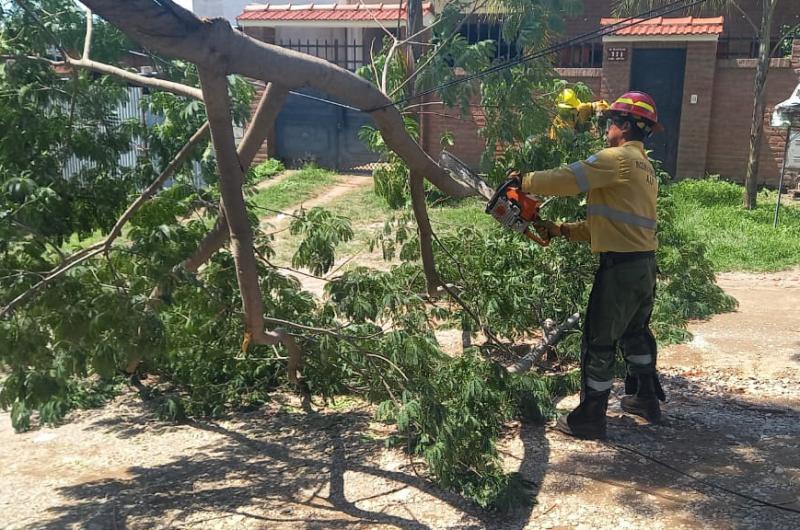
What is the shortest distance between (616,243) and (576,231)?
45cm

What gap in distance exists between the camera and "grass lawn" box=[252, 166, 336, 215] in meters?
13.1

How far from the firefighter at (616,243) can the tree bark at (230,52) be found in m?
0.91

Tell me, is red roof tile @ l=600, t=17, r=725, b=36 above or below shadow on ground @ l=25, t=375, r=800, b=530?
above

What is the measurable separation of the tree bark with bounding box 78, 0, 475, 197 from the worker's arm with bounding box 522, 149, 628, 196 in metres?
0.92

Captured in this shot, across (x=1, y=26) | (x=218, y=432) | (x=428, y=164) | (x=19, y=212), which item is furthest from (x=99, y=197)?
(x=428, y=164)

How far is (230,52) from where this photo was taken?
3619 mm

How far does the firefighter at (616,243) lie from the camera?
4.61 m

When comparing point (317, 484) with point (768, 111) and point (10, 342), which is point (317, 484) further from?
point (768, 111)

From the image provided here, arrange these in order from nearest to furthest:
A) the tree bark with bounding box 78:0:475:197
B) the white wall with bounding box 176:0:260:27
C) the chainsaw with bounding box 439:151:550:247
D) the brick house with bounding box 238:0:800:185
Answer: the tree bark with bounding box 78:0:475:197
the chainsaw with bounding box 439:151:550:247
the brick house with bounding box 238:0:800:185
the white wall with bounding box 176:0:260:27

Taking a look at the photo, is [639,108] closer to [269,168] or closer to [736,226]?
[736,226]

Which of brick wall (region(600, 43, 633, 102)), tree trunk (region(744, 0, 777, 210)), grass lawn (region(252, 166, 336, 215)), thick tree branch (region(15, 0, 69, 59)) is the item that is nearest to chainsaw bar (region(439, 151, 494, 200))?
thick tree branch (region(15, 0, 69, 59))

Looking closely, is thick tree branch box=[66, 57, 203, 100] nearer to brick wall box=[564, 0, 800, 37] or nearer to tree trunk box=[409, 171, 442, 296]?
tree trunk box=[409, 171, 442, 296]

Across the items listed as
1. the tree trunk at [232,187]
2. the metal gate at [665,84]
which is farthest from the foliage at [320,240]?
the metal gate at [665,84]

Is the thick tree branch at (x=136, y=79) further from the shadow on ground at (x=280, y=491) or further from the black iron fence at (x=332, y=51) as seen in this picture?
the black iron fence at (x=332, y=51)
